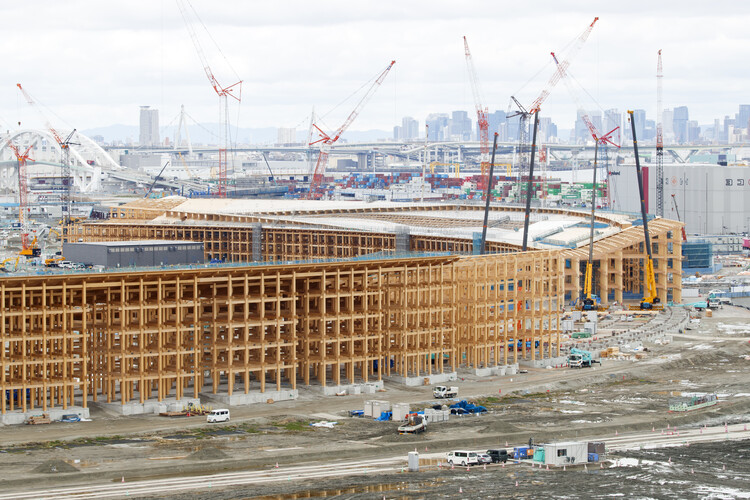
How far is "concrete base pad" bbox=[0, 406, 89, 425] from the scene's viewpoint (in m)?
75.5

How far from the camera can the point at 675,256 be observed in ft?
475

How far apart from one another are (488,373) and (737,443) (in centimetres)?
2590

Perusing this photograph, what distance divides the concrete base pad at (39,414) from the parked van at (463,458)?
2380 cm

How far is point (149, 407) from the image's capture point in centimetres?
7962

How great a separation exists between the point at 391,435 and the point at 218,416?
10845mm

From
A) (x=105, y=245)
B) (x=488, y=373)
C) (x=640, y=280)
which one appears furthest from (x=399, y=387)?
(x=640, y=280)

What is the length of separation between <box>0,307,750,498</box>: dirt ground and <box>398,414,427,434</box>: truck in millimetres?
623

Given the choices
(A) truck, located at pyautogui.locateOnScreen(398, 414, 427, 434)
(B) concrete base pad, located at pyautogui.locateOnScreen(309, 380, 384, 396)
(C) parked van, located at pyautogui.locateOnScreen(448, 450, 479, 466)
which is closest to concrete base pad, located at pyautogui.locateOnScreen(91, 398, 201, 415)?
(B) concrete base pad, located at pyautogui.locateOnScreen(309, 380, 384, 396)

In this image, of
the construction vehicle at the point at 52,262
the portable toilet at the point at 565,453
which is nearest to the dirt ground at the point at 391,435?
the portable toilet at the point at 565,453

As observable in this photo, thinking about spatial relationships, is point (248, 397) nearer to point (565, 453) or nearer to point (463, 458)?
point (463, 458)

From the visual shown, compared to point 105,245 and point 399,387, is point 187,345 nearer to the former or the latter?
point 399,387

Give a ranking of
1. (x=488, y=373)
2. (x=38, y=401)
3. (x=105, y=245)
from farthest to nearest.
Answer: (x=105, y=245), (x=488, y=373), (x=38, y=401)

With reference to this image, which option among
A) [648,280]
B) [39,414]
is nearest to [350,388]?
[39,414]

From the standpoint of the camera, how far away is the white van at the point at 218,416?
250 ft
